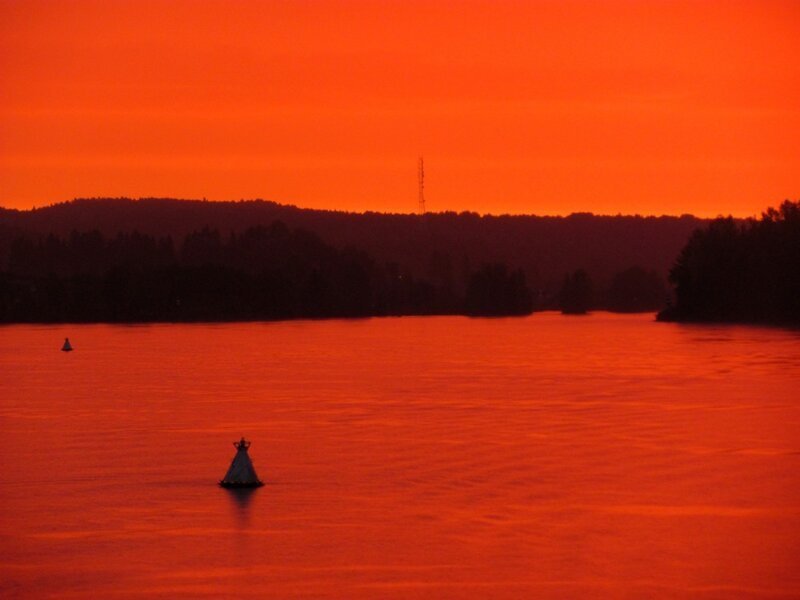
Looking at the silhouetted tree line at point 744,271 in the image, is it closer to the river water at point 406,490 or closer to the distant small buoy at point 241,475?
the river water at point 406,490

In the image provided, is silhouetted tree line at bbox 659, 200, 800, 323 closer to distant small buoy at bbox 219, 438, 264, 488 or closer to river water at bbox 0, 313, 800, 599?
river water at bbox 0, 313, 800, 599

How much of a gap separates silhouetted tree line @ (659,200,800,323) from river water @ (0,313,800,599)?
297 feet

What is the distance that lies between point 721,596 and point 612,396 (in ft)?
109

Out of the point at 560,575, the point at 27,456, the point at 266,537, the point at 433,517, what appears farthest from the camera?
the point at 27,456

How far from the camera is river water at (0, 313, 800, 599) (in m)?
19.8

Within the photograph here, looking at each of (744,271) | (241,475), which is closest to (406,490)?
(241,475)

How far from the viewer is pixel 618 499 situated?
2606 cm

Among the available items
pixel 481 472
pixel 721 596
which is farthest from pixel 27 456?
pixel 721 596

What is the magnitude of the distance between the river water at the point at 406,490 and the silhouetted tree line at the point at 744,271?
9047 centimetres

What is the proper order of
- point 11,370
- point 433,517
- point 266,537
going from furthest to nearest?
point 11,370 < point 433,517 < point 266,537

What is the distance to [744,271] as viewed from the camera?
5901 inches

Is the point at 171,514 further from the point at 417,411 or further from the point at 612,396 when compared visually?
the point at 612,396

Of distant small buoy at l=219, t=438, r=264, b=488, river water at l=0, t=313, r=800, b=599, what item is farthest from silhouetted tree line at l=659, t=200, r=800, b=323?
distant small buoy at l=219, t=438, r=264, b=488

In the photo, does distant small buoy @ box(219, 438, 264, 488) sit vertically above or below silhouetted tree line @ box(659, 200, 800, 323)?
below
